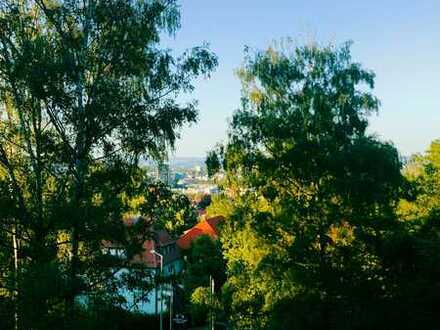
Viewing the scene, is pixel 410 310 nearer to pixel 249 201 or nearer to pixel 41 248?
pixel 249 201

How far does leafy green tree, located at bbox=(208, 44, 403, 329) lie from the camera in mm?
18016

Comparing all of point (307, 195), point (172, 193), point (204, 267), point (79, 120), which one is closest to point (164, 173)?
point (172, 193)

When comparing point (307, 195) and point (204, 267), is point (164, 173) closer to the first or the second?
point (307, 195)

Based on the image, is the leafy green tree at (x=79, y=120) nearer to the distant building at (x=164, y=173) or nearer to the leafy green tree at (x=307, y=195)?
the distant building at (x=164, y=173)

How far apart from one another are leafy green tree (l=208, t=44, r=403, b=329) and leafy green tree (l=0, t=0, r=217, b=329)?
20.5 feet

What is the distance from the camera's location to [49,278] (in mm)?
10969

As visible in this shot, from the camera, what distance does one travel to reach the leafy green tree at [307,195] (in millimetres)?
18016

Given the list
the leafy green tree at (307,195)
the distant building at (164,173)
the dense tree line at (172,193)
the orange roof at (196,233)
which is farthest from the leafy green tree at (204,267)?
the distant building at (164,173)

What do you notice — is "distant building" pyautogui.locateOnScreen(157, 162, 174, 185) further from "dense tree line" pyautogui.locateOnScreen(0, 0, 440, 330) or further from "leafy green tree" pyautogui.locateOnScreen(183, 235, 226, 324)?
"leafy green tree" pyautogui.locateOnScreen(183, 235, 226, 324)

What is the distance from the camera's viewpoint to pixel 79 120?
43.0 ft

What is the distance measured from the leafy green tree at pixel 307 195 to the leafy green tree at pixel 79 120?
6253 mm

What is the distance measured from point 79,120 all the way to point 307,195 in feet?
34.7

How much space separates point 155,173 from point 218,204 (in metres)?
6.95

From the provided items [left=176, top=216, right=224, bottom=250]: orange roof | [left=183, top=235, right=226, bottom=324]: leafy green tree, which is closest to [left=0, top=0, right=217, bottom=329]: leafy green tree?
[left=183, top=235, right=226, bottom=324]: leafy green tree
